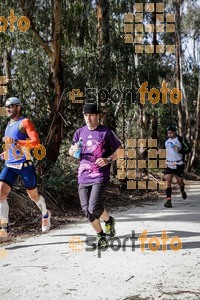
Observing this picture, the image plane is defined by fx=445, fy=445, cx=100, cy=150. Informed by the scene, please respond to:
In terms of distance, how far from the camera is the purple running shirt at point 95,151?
561 centimetres

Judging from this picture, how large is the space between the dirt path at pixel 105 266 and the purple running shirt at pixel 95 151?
910 millimetres

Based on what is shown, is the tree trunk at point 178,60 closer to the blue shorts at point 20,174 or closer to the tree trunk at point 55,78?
the tree trunk at point 55,78

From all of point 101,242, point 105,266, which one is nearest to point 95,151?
point 101,242

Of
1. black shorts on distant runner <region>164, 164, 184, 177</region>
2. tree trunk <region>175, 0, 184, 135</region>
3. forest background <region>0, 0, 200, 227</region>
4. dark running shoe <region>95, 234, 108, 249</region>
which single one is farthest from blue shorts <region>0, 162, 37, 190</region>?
tree trunk <region>175, 0, 184, 135</region>

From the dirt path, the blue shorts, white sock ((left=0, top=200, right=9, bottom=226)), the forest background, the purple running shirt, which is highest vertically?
the forest background

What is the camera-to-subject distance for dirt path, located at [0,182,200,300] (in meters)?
4.04

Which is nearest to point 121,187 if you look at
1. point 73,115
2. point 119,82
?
point 73,115

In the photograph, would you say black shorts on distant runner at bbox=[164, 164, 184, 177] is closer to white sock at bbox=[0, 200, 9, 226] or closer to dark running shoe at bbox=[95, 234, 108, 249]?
dark running shoe at bbox=[95, 234, 108, 249]

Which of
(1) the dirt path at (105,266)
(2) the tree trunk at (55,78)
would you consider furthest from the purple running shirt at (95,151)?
(2) the tree trunk at (55,78)

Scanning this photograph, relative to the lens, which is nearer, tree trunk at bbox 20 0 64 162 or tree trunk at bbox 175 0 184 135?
tree trunk at bbox 20 0 64 162

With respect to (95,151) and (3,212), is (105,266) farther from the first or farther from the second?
(3,212)

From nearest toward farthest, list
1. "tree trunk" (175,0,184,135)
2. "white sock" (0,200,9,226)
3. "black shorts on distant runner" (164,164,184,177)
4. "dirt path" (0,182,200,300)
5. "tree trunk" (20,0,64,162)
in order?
1. "dirt path" (0,182,200,300)
2. "white sock" (0,200,9,226)
3. "black shorts on distant runner" (164,164,184,177)
4. "tree trunk" (20,0,64,162)
5. "tree trunk" (175,0,184,135)

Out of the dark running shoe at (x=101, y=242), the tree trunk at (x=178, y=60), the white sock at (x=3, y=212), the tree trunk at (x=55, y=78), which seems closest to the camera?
the dark running shoe at (x=101, y=242)

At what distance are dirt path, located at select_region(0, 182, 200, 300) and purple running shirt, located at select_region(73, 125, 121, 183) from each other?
910mm
